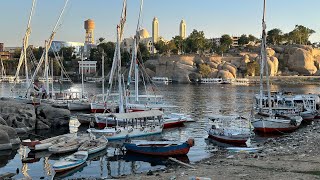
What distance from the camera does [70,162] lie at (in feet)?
104

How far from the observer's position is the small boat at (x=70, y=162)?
30.9 m

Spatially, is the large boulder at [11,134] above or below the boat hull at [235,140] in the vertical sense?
above

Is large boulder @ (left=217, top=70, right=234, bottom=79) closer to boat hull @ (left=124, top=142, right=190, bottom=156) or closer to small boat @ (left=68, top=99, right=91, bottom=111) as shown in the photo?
small boat @ (left=68, top=99, right=91, bottom=111)

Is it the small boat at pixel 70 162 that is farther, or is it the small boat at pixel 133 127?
the small boat at pixel 133 127

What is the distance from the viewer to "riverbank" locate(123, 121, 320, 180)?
26062 mm

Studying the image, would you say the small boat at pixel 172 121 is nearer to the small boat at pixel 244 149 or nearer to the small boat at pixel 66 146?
the small boat at pixel 244 149

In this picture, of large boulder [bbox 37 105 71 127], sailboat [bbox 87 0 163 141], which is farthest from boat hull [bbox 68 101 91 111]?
sailboat [bbox 87 0 163 141]

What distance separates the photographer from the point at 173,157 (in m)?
36.2

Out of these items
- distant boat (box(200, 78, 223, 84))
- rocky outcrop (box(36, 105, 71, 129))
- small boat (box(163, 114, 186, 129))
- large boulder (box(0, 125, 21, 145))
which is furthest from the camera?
distant boat (box(200, 78, 223, 84))

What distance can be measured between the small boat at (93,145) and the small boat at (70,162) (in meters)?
2.00

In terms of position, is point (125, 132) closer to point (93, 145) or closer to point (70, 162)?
point (93, 145)

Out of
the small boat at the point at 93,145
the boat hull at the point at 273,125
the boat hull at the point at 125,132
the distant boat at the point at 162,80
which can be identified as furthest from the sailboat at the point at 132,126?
the distant boat at the point at 162,80

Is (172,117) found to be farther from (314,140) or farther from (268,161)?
(268,161)

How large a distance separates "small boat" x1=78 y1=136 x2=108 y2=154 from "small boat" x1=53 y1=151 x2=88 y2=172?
2004 millimetres
